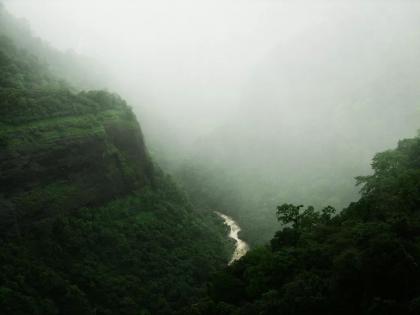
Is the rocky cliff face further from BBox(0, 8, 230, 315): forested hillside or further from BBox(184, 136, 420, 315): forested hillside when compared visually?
BBox(184, 136, 420, 315): forested hillside

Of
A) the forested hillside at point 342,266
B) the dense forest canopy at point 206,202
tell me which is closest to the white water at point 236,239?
the dense forest canopy at point 206,202

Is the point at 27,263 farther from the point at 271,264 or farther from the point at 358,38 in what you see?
the point at 358,38

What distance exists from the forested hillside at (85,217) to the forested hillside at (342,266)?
13584 mm

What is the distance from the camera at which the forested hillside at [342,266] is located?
114ft

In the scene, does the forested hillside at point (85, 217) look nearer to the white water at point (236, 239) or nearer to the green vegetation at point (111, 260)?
the green vegetation at point (111, 260)

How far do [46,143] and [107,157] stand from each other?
33.4 ft

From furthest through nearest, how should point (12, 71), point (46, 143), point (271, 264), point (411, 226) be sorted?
point (12, 71)
point (46, 143)
point (271, 264)
point (411, 226)

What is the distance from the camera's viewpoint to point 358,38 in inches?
7318

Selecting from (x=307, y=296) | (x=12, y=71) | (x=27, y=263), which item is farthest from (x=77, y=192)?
(x=307, y=296)

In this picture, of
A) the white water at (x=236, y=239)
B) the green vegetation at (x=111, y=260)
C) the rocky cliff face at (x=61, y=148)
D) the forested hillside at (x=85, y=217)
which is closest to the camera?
the green vegetation at (x=111, y=260)

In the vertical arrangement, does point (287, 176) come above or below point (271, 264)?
above

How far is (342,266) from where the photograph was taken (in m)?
36.8

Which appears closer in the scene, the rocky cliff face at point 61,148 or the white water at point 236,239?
the rocky cliff face at point 61,148

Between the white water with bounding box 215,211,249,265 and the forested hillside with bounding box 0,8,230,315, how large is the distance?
16.5ft
